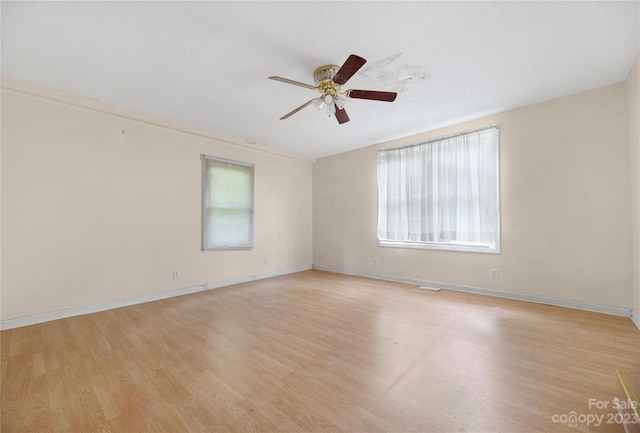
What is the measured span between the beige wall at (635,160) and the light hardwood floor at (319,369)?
0.45 m

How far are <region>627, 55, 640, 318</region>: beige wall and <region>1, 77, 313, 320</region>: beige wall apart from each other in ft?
16.9

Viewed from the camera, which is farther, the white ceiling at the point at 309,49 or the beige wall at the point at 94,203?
the beige wall at the point at 94,203

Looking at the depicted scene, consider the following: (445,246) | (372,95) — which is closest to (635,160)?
(445,246)

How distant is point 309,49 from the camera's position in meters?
2.19

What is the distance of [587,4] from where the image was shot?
69.6 inches

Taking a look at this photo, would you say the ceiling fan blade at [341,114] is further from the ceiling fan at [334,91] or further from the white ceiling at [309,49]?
the white ceiling at [309,49]

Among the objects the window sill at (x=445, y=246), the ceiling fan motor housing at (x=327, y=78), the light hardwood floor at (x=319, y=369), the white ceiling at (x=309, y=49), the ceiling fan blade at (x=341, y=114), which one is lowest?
the light hardwood floor at (x=319, y=369)

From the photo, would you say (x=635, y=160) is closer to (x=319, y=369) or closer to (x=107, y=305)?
(x=319, y=369)

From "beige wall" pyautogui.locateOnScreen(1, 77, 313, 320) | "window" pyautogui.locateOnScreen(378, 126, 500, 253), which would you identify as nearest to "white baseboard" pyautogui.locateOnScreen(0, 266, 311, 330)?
"beige wall" pyautogui.locateOnScreen(1, 77, 313, 320)

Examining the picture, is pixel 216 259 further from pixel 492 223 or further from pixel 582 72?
pixel 582 72

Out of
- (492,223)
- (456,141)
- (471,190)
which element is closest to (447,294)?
(492,223)

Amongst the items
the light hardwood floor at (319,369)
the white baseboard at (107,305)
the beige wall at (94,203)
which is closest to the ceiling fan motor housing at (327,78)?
the light hardwood floor at (319,369)

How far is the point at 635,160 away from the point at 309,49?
3.52m

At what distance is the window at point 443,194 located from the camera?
368cm
